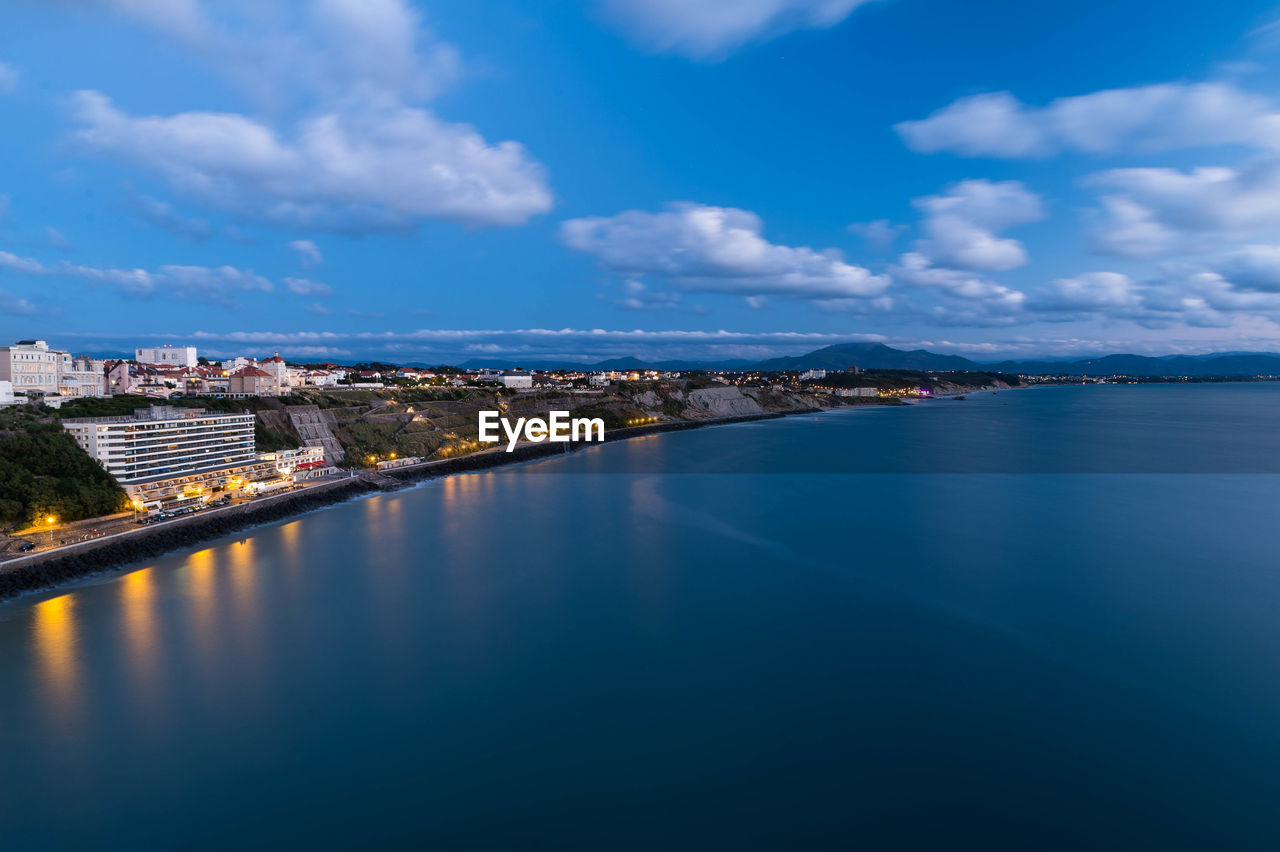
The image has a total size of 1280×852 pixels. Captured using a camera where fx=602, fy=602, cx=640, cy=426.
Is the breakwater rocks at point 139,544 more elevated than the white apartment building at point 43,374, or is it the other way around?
the white apartment building at point 43,374

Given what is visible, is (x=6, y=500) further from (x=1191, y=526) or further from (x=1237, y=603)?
(x=1191, y=526)

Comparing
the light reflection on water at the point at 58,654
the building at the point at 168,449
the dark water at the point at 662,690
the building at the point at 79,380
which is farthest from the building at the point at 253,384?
the light reflection on water at the point at 58,654

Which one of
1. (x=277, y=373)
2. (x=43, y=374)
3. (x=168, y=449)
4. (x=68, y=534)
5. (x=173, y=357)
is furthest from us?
(x=173, y=357)

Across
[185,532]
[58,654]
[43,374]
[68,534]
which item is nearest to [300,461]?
[185,532]

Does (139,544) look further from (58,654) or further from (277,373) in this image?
(277,373)

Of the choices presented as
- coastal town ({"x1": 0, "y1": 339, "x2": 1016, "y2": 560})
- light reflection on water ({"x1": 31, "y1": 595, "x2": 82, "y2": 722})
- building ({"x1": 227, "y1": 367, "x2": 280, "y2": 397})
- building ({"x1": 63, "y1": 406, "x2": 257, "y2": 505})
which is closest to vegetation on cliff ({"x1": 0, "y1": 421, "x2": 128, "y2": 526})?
coastal town ({"x1": 0, "y1": 339, "x2": 1016, "y2": 560})

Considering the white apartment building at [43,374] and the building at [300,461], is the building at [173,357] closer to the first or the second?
the white apartment building at [43,374]

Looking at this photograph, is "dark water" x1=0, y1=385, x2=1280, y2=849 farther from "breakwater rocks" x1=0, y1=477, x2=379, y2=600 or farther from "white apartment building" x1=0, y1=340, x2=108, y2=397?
"white apartment building" x1=0, y1=340, x2=108, y2=397
